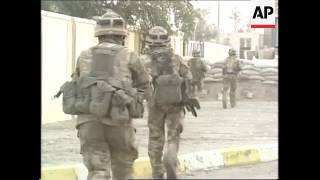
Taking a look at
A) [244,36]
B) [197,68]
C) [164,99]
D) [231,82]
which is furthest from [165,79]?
[231,82]

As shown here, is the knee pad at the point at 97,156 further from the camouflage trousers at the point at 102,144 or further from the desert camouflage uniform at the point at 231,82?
the desert camouflage uniform at the point at 231,82

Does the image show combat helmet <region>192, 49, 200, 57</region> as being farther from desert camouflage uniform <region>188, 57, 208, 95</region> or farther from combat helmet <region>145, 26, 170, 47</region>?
→ combat helmet <region>145, 26, 170, 47</region>

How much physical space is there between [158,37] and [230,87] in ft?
11.2

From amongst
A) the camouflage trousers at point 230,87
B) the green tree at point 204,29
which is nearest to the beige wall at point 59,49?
the green tree at point 204,29

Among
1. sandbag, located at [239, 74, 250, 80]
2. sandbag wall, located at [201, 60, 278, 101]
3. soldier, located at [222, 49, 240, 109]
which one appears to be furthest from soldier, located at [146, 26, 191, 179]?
sandbag, located at [239, 74, 250, 80]

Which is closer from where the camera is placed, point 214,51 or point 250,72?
point 214,51

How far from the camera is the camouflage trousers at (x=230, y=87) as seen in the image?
7082 mm

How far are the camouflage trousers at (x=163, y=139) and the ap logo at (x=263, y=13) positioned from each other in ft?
4.23

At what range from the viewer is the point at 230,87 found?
766 cm

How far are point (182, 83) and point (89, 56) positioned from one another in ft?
3.56

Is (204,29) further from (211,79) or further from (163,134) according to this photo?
(211,79)

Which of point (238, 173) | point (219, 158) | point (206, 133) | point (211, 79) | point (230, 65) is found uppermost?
point (230, 65)

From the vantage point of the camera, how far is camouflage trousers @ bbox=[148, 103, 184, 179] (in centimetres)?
458
